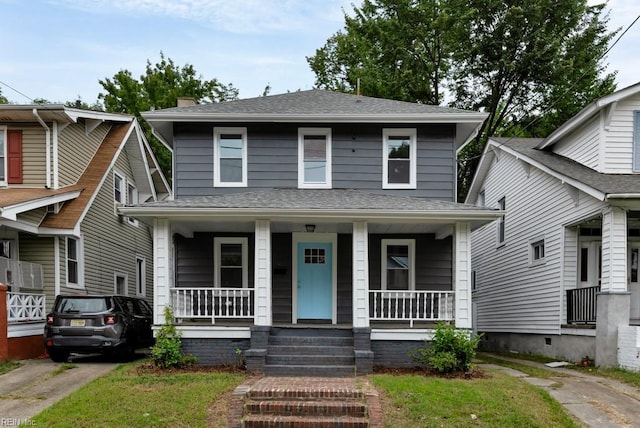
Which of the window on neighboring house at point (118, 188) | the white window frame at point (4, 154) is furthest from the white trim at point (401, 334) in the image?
the window on neighboring house at point (118, 188)

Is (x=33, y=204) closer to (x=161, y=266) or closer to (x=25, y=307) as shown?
(x=25, y=307)

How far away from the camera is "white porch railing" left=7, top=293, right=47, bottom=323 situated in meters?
11.0

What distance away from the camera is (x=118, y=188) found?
56.3 ft

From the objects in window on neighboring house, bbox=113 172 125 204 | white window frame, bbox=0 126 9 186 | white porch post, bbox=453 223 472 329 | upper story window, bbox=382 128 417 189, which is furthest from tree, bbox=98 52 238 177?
white porch post, bbox=453 223 472 329

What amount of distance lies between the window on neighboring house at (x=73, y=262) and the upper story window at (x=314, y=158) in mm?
6516

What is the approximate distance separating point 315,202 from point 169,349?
408 centimetres

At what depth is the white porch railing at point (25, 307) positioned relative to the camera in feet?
36.0

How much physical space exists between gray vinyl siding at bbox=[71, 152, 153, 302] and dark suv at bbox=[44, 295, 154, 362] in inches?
122

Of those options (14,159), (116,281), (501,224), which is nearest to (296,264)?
(116,281)

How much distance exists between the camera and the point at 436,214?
10.1 m

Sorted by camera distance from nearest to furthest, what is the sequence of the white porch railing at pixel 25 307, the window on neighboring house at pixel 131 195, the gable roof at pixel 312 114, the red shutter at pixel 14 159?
the white porch railing at pixel 25 307 → the gable roof at pixel 312 114 → the red shutter at pixel 14 159 → the window on neighboring house at pixel 131 195

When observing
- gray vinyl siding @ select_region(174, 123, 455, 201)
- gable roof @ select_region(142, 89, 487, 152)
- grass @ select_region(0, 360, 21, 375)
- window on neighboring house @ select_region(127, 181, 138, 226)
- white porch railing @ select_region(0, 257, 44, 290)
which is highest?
gable roof @ select_region(142, 89, 487, 152)

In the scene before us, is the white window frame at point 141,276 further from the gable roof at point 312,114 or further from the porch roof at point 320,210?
the porch roof at point 320,210

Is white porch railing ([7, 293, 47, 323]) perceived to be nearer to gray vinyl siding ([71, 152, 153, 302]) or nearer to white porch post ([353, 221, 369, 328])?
gray vinyl siding ([71, 152, 153, 302])
